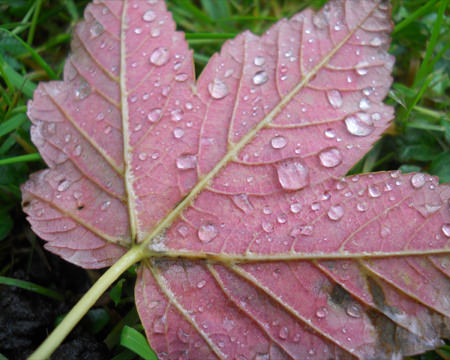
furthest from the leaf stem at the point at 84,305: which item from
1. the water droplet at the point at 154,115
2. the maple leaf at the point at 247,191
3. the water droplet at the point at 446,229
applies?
the water droplet at the point at 446,229

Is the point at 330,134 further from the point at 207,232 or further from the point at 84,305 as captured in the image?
the point at 84,305

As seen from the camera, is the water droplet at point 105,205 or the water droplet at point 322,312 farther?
the water droplet at point 105,205

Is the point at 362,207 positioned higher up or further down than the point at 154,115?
further down


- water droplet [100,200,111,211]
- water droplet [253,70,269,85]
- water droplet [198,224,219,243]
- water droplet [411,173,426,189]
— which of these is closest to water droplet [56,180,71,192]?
water droplet [100,200,111,211]

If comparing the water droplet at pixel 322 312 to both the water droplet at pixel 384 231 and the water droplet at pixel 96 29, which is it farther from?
the water droplet at pixel 96 29

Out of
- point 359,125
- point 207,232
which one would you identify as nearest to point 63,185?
point 207,232

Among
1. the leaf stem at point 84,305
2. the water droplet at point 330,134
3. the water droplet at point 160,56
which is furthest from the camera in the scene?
the water droplet at point 160,56

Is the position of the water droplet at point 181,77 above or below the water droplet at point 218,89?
above

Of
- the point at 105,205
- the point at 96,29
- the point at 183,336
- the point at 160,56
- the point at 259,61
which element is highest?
the point at 96,29
